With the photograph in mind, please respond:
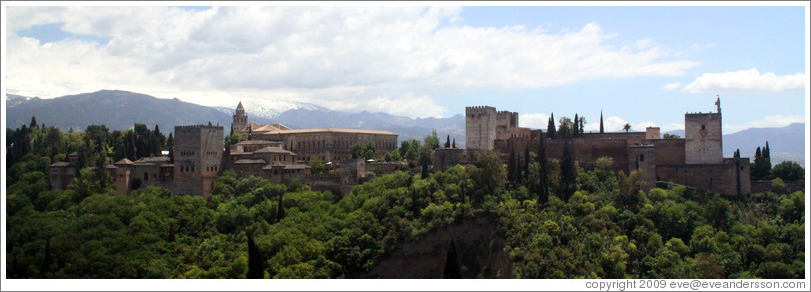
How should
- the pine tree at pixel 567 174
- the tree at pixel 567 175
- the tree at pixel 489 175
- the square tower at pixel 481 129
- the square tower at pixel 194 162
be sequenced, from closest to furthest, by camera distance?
1. the tree at pixel 567 175
2. the pine tree at pixel 567 174
3. the tree at pixel 489 175
4. the square tower at pixel 194 162
5. the square tower at pixel 481 129

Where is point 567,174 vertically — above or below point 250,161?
below

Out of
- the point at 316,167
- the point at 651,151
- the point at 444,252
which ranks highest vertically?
the point at 651,151

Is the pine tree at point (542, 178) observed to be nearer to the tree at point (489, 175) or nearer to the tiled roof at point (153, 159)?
the tree at point (489, 175)

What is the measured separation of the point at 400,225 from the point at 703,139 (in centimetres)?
1838

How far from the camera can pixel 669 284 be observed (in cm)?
3553

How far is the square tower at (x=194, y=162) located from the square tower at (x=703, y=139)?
2805 centimetres

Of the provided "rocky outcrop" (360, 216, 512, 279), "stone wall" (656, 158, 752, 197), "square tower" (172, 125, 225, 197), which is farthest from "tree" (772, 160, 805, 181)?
"square tower" (172, 125, 225, 197)

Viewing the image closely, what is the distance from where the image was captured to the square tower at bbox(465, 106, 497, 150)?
54594 millimetres

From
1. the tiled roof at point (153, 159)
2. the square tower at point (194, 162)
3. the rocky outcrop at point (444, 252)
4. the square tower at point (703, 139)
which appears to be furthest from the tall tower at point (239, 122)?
the square tower at point (703, 139)

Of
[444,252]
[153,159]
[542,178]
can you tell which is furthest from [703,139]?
[153,159]

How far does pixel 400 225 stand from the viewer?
44.5m

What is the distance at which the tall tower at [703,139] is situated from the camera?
48.7 m

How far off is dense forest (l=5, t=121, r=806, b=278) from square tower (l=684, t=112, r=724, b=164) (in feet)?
8.32

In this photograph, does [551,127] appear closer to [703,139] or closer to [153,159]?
[703,139]
